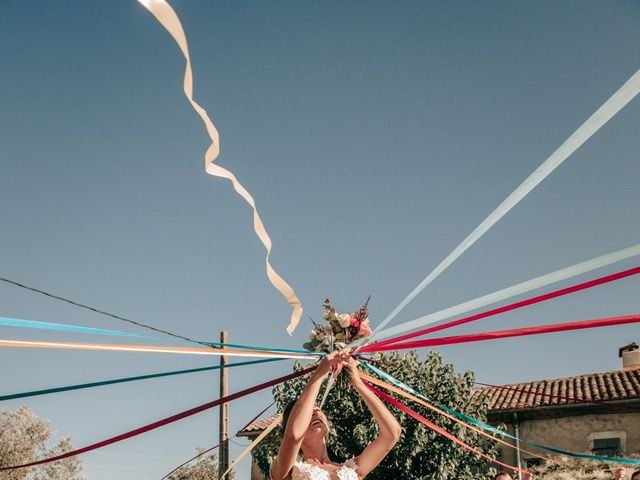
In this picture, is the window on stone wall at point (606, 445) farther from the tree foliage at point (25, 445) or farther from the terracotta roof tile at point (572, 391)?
the tree foliage at point (25, 445)

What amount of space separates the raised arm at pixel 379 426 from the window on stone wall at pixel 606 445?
15.4m

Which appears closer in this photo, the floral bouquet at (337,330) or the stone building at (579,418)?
the floral bouquet at (337,330)

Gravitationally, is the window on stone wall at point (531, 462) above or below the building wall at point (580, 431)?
below

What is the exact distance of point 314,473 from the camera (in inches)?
104

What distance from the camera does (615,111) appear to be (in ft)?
5.77

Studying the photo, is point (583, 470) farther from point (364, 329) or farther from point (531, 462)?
point (364, 329)

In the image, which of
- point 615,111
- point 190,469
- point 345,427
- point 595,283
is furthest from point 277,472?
point 190,469

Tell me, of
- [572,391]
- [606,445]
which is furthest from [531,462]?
[572,391]

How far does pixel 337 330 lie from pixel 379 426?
30.6 inches

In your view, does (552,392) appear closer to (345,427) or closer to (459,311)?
(345,427)

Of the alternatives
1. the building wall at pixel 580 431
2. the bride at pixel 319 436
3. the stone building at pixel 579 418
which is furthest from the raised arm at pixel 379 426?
the building wall at pixel 580 431

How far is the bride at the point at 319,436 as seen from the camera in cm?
234

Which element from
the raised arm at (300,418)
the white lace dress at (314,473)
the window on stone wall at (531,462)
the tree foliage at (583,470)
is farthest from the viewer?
the window on stone wall at (531,462)

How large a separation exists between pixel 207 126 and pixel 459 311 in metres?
1.13
